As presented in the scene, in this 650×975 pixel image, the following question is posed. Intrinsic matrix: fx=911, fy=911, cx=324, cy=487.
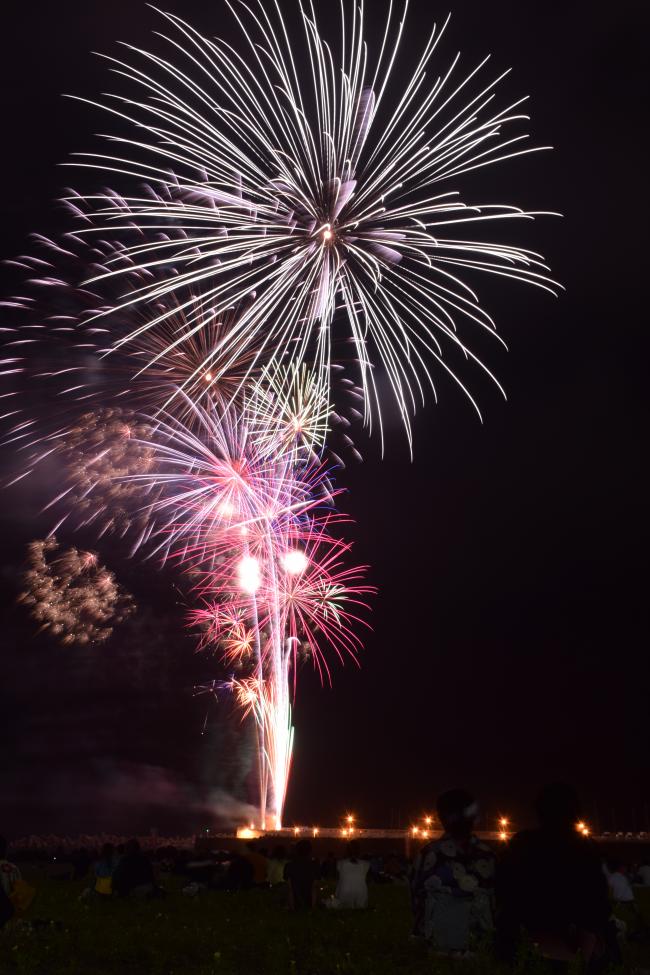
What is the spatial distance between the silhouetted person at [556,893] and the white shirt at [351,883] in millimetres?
11469

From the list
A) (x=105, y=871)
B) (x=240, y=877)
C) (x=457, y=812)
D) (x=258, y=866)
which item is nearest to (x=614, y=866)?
(x=258, y=866)

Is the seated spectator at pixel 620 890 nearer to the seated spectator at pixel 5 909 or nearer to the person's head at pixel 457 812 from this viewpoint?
the person's head at pixel 457 812

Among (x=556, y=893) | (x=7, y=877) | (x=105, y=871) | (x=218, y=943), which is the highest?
(x=105, y=871)

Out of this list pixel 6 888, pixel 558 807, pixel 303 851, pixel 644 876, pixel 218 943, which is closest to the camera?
pixel 558 807

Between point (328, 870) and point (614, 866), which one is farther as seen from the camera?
point (328, 870)

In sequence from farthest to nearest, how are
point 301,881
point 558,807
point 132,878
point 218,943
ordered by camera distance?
1. point 132,878
2. point 301,881
3. point 218,943
4. point 558,807

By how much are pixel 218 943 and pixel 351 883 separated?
565 centimetres

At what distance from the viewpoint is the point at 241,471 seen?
38.1 meters

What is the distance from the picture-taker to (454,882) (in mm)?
9406

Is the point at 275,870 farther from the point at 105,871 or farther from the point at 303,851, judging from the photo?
the point at 303,851

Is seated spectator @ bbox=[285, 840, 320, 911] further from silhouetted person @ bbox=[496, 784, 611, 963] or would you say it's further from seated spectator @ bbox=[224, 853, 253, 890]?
silhouetted person @ bbox=[496, 784, 611, 963]

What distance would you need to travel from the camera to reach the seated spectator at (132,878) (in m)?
20.8

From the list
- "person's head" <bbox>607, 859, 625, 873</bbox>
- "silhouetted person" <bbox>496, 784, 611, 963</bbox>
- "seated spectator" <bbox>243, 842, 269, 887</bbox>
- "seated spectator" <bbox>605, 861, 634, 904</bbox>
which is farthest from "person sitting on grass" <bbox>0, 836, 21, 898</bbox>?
"person's head" <bbox>607, 859, 625, 873</bbox>

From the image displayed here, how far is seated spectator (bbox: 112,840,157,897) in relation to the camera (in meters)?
20.8
